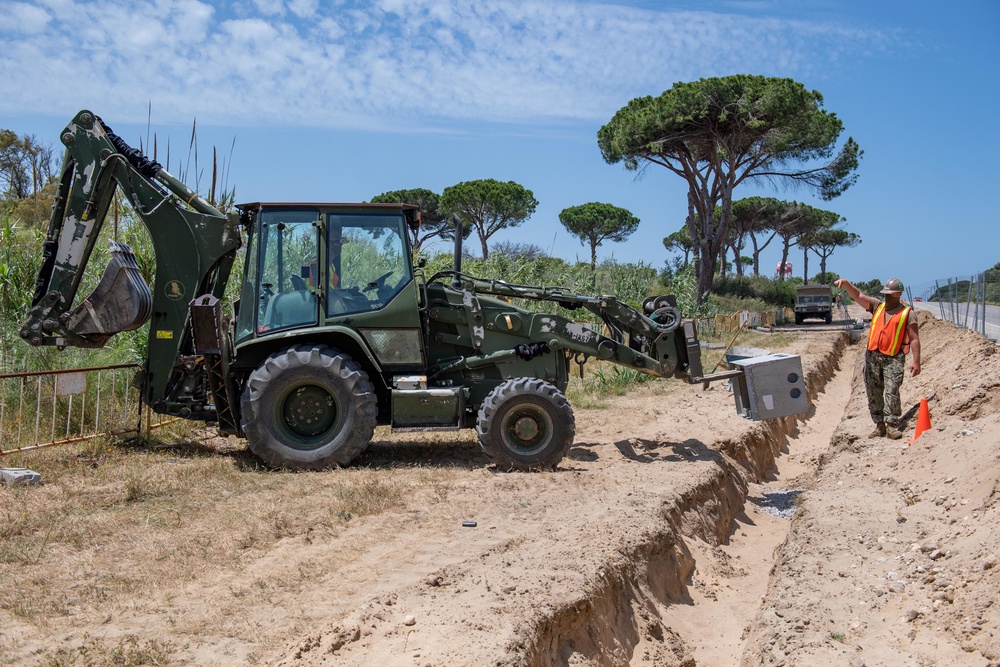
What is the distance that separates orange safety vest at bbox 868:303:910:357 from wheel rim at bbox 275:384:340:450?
6.07 m

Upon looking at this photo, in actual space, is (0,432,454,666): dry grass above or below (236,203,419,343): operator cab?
below

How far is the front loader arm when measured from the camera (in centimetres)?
922

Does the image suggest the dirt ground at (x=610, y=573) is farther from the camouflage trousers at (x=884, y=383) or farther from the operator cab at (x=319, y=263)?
the operator cab at (x=319, y=263)

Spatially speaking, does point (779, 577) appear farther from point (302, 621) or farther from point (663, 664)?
point (302, 621)

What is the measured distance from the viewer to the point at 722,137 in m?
36.7

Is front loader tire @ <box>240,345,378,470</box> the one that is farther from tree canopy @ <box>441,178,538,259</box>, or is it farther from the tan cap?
tree canopy @ <box>441,178,538,259</box>

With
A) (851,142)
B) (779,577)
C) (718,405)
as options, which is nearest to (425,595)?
(779,577)

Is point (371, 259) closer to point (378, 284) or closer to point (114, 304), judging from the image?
point (378, 284)

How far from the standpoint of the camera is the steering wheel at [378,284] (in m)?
9.08

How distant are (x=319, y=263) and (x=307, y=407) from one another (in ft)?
4.87

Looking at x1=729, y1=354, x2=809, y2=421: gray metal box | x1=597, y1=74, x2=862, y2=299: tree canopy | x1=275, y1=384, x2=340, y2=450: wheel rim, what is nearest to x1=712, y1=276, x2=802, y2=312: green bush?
x1=597, y1=74, x2=862, y2=299: tree canopy

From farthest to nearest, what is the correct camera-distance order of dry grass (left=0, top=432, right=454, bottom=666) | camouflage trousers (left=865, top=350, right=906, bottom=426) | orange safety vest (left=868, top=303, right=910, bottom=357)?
camouflage trousers (left=865, top=350, right=906, bottom=426) → orange safety vest (left=868, top=303, right=910, bottom=357) → dry grass (left=0, top=432, right=454, bottom=666)

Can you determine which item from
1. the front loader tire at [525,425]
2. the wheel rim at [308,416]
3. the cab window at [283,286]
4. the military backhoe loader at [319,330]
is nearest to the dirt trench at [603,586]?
the front loader tire at [525,425]

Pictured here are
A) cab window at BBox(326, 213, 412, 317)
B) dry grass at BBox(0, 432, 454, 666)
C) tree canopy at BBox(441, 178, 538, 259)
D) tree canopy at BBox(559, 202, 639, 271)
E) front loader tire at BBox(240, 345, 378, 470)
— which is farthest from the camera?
tree canopy at BBox(559, 202, 639, 271)
